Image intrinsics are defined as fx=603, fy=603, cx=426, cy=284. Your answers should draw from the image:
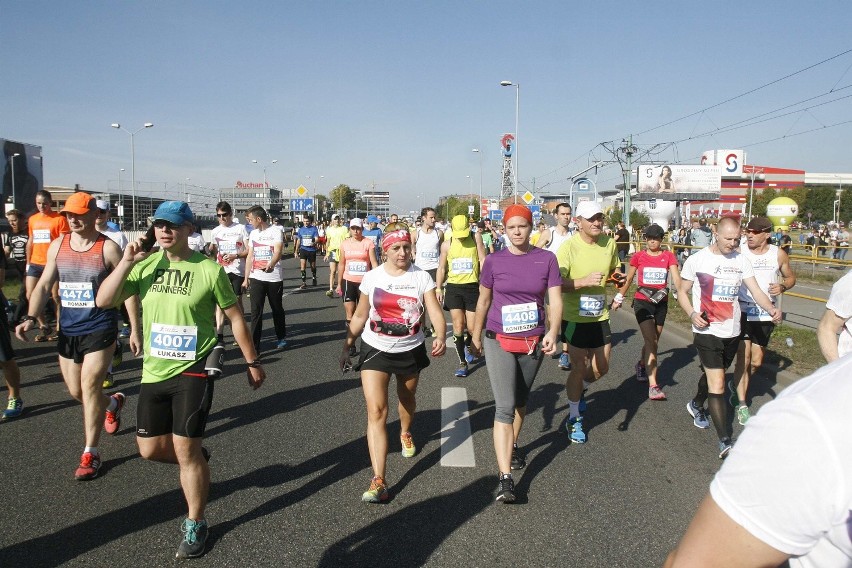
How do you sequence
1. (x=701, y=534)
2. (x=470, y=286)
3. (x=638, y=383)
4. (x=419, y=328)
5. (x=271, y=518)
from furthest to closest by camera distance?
(x=470, y=286), (x=638, y=383), (x=419, y=328), (x=271, y=518), (x=701, y=534)

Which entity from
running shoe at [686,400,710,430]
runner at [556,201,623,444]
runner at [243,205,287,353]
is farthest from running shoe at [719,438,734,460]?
runner at [243,205,287,353]

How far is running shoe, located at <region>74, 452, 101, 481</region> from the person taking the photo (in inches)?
171

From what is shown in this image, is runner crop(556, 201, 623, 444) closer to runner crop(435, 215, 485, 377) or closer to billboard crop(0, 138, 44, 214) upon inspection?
runner crop(435, 215, 485, 377)

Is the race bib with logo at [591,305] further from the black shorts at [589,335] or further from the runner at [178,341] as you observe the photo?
the runner at [178,341]

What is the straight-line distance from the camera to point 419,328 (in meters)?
4.52

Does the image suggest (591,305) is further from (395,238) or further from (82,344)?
(82,344)

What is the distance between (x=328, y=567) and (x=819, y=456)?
110 inches

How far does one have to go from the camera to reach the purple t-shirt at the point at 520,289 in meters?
4.40

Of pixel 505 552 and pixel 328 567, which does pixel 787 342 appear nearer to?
pixel 505 552

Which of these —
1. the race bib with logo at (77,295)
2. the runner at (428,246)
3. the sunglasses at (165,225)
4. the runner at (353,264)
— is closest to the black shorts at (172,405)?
the sunglasses at (165,225)

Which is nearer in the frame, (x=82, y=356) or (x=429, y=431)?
(x=82, y=356)

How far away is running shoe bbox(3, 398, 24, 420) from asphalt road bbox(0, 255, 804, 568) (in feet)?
0.37

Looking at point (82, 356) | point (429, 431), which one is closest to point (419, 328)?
point (429, 431)

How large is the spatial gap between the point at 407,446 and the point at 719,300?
308cm
